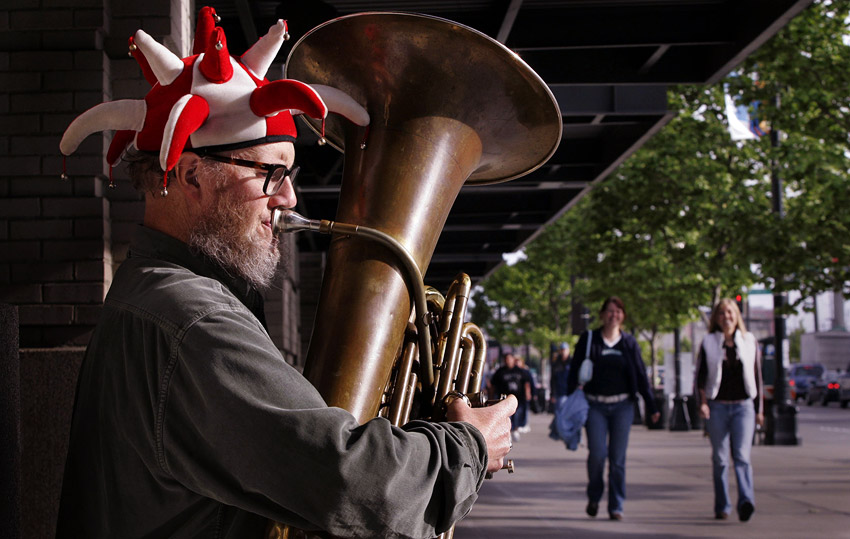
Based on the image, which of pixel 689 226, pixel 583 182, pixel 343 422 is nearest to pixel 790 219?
pixel 583 182

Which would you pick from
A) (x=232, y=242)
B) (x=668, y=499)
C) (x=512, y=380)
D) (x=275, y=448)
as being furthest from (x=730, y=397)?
(x=512, y=380)

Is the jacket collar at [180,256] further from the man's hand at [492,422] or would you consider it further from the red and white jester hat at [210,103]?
the man's hand at [492,422]

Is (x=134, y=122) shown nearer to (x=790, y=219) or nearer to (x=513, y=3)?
(x=513, y=3)

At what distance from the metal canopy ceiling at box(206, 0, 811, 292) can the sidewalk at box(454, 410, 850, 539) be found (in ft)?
11.4

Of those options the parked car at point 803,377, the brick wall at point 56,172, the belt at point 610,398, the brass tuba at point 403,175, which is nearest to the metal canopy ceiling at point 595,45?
the brick wall at point 56,172

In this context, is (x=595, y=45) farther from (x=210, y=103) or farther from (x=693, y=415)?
(x=693, y=415)

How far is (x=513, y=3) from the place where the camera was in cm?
611

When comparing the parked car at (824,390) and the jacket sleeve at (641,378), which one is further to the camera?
the parked car at (824,390)

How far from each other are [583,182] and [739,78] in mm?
4537

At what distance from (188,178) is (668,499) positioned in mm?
8199

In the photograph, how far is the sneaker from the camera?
753 centimetres

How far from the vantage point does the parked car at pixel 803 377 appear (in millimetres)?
39194

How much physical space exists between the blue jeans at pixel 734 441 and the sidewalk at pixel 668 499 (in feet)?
0.82

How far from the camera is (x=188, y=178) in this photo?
183cm
